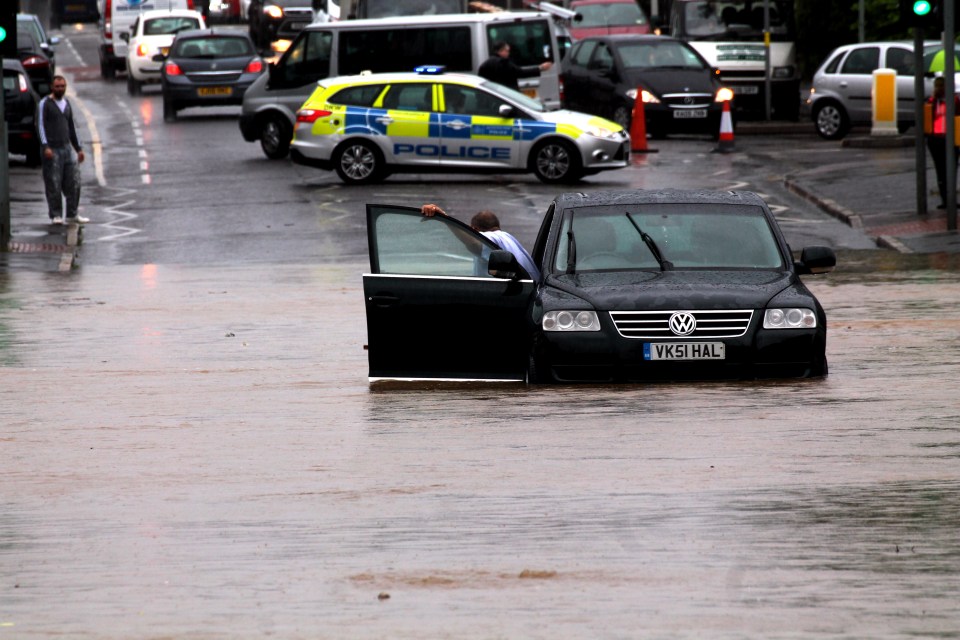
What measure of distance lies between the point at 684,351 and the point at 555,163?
640 inches

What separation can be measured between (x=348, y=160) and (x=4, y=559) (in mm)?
20504

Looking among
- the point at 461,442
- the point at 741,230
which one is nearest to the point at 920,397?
the point at 741,230

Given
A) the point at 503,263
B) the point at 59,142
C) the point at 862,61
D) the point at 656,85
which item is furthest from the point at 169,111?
the point at 503,263

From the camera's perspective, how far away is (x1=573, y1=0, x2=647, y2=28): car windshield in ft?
159

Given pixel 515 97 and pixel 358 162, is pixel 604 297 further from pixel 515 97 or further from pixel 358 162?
pixel 358 162

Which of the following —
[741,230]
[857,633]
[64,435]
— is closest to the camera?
[857,633]

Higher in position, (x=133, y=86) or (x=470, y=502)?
(x=133, y=86)

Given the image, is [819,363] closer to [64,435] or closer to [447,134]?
[64,435]

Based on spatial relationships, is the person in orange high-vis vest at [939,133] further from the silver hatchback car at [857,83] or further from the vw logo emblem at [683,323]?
the vw logo emblem at [683,323]

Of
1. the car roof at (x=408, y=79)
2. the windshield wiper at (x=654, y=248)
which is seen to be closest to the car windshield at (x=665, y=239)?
the windshield wiper at (x=654, y=248)

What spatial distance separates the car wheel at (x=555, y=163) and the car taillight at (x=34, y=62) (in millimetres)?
12669

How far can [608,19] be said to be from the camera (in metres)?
48.7

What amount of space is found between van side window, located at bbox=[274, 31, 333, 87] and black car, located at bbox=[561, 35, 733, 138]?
508cm

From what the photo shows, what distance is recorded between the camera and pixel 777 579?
6684 mm
